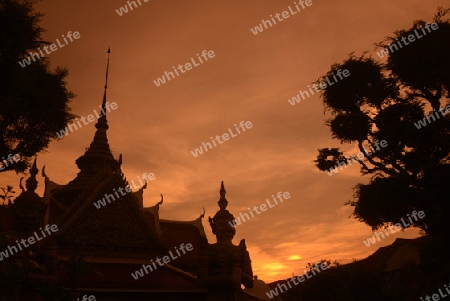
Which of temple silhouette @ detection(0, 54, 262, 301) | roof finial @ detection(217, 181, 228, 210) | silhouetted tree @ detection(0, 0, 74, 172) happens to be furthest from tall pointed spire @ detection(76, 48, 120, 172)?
roof finial @ detection(217, 181, 228, 210)

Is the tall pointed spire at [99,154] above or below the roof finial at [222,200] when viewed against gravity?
above

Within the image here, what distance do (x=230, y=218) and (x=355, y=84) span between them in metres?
10.2

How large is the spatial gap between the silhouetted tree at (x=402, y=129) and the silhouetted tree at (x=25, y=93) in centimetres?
1090

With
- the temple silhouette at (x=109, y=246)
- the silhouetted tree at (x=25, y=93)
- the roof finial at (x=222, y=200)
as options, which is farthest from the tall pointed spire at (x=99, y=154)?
the roof finial at (x=222, y=200)

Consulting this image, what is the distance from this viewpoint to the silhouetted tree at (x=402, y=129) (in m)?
17.9

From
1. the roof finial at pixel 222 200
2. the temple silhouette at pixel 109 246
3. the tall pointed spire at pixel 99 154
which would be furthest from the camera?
the tall pointed spire at pixel 99 154

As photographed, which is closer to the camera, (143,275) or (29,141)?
(29,141)

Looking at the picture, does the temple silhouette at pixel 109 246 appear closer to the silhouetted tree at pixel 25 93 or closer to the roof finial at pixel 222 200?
the roof finial at pixel 222 200

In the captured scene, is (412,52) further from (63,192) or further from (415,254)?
(415,254)

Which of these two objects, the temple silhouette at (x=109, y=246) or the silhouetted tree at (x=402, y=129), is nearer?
the temple silhouette at (x=109, y=246)

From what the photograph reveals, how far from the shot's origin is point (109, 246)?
18.3 meters

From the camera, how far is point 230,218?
1272 cm

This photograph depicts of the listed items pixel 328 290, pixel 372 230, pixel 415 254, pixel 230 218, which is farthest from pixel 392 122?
pixel 415 254

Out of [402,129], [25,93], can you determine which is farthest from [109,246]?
[402,129]
